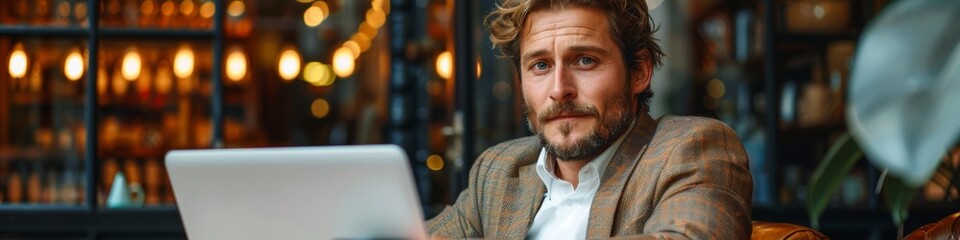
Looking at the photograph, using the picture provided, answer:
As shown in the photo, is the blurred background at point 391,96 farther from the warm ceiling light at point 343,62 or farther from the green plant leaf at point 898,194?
the green plant leaf at point 898,194

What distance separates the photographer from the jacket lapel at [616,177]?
2066 mm

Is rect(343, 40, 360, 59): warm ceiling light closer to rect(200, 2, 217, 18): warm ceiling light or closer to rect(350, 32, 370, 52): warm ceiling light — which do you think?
rect(350, 32, 370, 52): warm ceiling light

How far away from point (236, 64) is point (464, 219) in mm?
5094

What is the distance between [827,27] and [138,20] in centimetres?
281

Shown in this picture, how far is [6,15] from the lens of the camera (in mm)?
4855

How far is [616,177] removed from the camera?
2.11m

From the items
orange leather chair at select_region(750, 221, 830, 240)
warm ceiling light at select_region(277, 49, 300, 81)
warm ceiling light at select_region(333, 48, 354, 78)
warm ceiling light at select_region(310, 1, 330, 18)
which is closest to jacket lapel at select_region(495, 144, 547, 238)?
orange leather chair at select_region(750, 221, 830, 240)

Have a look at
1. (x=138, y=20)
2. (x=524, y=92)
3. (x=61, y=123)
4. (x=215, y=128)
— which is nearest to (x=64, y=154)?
(x=61, y=123)

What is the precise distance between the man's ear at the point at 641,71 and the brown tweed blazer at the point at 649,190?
6cm

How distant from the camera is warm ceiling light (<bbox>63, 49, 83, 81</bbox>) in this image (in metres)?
5.65

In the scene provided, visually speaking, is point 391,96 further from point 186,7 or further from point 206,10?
point 186,7

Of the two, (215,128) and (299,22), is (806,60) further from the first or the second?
(299,22)

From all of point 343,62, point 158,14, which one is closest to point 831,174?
point 158,14

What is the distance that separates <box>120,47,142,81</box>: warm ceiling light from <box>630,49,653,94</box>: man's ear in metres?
4.61
